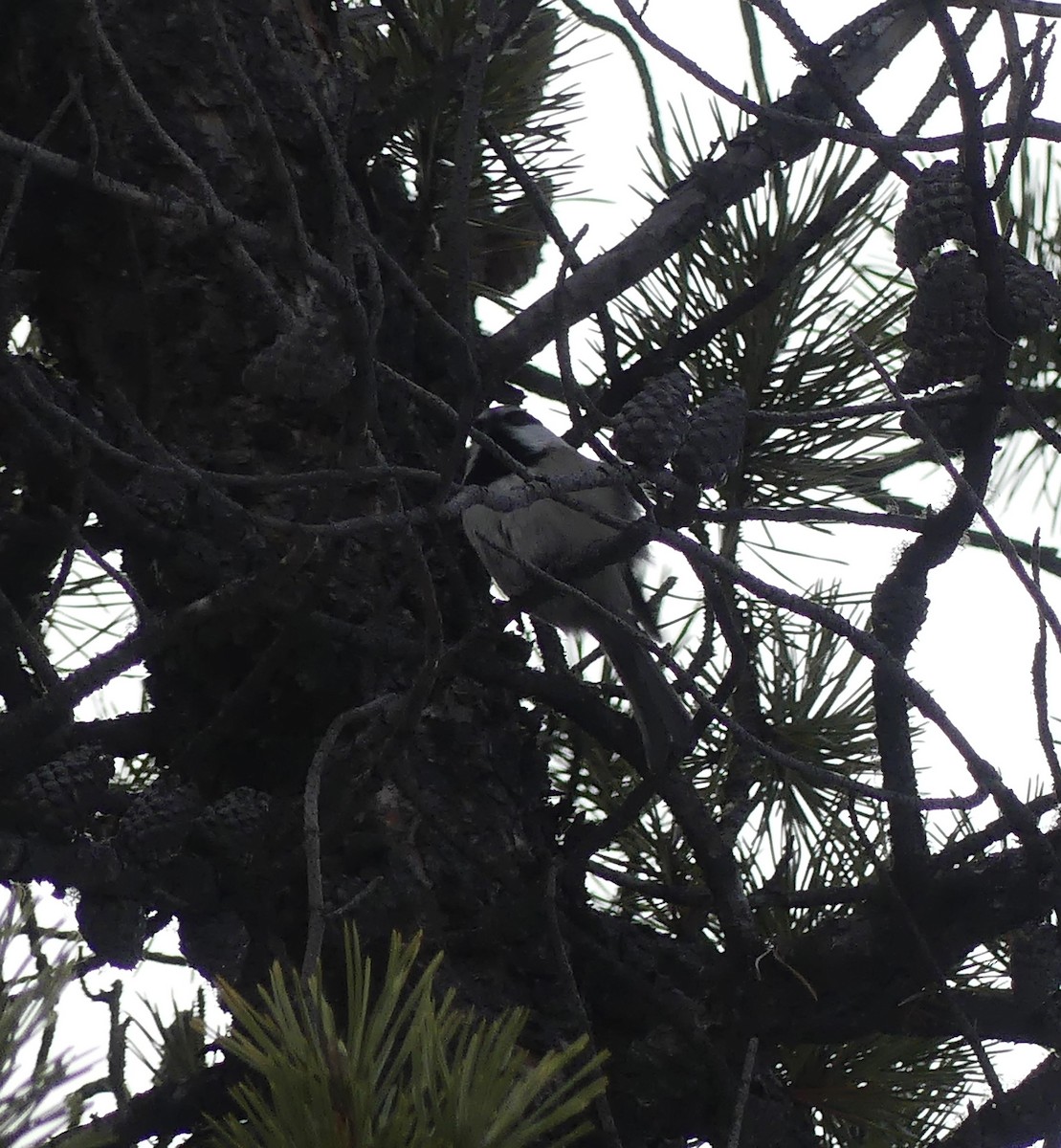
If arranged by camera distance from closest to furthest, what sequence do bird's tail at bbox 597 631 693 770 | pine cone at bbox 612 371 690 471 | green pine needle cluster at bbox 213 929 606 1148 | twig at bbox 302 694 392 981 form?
green pine needle cluster at bbox 213 929 606 1148
twig at bbox 302 694 392 981
pine cone at bbox 612 371 690 471
bird's tail at bbox 597 631 693 770

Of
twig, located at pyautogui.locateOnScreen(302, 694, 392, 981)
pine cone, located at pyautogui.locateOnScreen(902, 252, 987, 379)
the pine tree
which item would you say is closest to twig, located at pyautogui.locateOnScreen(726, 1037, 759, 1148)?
the pine tree

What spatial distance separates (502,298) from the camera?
2.05 meters

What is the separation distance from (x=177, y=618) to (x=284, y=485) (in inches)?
4.5

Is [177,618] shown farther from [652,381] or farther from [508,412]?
[508,412]

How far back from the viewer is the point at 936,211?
41.1 inches

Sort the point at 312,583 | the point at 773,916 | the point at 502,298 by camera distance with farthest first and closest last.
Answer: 1. the point at 502,298
2. the point at 773,916
3. the point at 312,583

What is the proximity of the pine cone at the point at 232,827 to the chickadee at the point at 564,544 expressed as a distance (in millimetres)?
697

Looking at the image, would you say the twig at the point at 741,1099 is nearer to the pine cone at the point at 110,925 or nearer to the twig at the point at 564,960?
the twig at the point at 564,960

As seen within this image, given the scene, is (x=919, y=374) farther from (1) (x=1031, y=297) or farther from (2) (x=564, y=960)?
(2) (x=564, y=960)

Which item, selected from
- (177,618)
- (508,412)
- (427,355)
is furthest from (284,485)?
(508,412)

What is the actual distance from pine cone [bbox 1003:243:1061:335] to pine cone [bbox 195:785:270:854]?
2.14ft

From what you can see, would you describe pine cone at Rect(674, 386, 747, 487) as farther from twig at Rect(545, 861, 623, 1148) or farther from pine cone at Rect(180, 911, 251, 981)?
pine cone at Rect(180, 911, 251, 981)

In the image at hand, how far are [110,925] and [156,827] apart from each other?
0.07 metres

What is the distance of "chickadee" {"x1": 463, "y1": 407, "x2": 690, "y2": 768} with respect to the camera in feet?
6.36
